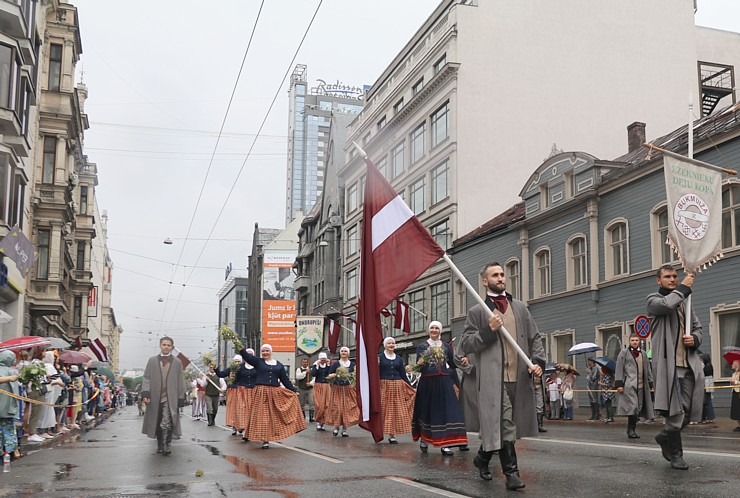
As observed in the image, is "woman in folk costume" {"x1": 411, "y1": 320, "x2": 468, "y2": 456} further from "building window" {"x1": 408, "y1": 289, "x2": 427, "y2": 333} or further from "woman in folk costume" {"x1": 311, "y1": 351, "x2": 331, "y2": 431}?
"building window" {"x1": 408, "y1": 289, "x2": 427, "y2": 333}

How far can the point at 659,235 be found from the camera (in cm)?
2783

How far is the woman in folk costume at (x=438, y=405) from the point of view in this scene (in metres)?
12.1

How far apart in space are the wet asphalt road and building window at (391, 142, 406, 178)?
39.3m

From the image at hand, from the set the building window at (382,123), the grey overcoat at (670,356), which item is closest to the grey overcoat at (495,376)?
the grey overcoat at (670,356)

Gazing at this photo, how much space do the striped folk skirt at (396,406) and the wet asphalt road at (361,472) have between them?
82 centimetres

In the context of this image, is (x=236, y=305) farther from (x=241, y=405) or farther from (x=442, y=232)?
(x=241, y=405)

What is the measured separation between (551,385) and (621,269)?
5137mm

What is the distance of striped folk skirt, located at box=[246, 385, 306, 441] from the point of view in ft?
49.9

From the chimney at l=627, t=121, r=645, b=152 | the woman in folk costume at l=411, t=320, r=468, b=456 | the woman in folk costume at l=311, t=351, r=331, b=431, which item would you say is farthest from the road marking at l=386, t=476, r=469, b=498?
the chimney at l=627, t=121, r=645, b=152

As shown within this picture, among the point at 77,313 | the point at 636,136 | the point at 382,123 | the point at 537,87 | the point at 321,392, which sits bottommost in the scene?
the point at 321,392

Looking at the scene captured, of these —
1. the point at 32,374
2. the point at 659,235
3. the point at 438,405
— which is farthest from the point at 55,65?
the point at 438,405

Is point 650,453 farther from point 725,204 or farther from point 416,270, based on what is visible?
point 725,204

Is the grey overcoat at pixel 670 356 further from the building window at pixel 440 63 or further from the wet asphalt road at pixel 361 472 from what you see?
the building window at pixel 440 63

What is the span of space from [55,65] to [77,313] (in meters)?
23.6
